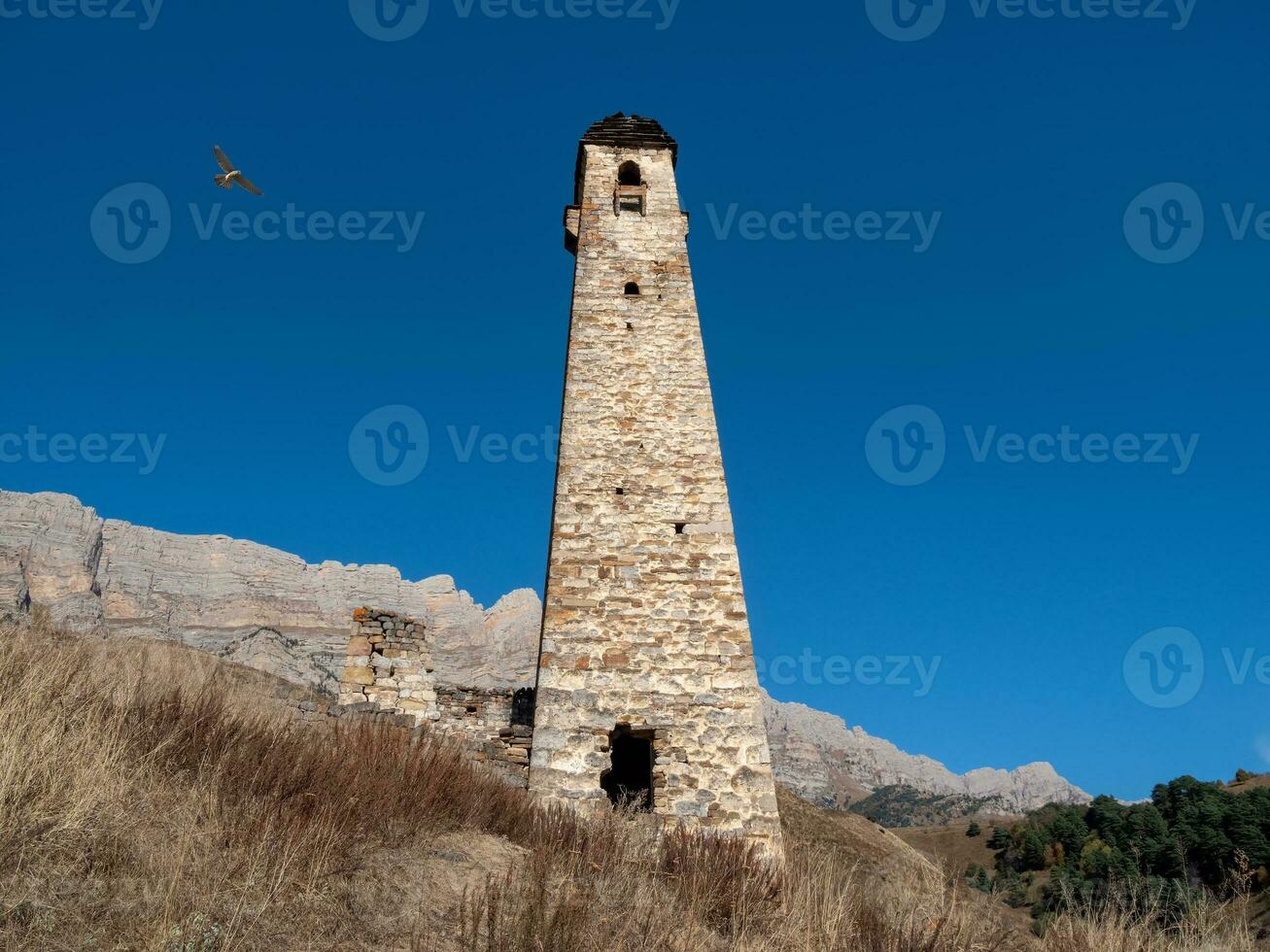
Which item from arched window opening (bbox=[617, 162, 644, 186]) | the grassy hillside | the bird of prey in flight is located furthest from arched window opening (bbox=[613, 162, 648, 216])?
the grassy hillside

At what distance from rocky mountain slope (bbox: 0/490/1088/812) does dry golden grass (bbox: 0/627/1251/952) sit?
170ft

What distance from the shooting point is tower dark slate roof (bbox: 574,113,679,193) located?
15680mm

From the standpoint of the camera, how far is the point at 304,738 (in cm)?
680

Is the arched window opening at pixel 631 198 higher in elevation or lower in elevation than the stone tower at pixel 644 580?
higher

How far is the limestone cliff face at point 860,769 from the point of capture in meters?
79.0

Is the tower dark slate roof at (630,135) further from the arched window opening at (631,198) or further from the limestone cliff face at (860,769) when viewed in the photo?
the limestone cliff face at (860,769)

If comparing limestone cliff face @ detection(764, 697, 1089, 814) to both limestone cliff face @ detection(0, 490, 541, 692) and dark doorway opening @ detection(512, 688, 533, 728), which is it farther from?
dark doorway opening @ detection(512, 688, 533, 728)

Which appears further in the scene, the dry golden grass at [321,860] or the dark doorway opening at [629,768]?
the dark doorway opening at [629,768]

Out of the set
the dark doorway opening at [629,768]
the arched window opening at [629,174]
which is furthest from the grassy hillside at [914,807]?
the arched window opening at [629,174]

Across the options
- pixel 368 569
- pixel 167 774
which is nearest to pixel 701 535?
pixel 167 774

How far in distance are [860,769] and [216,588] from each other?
2676 inches

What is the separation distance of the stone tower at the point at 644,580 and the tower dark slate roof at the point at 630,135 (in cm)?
213

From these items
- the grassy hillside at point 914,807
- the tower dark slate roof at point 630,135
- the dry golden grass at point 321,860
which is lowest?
the grassy hillside at point 914,807

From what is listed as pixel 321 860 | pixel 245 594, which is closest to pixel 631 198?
pixel 321 860
